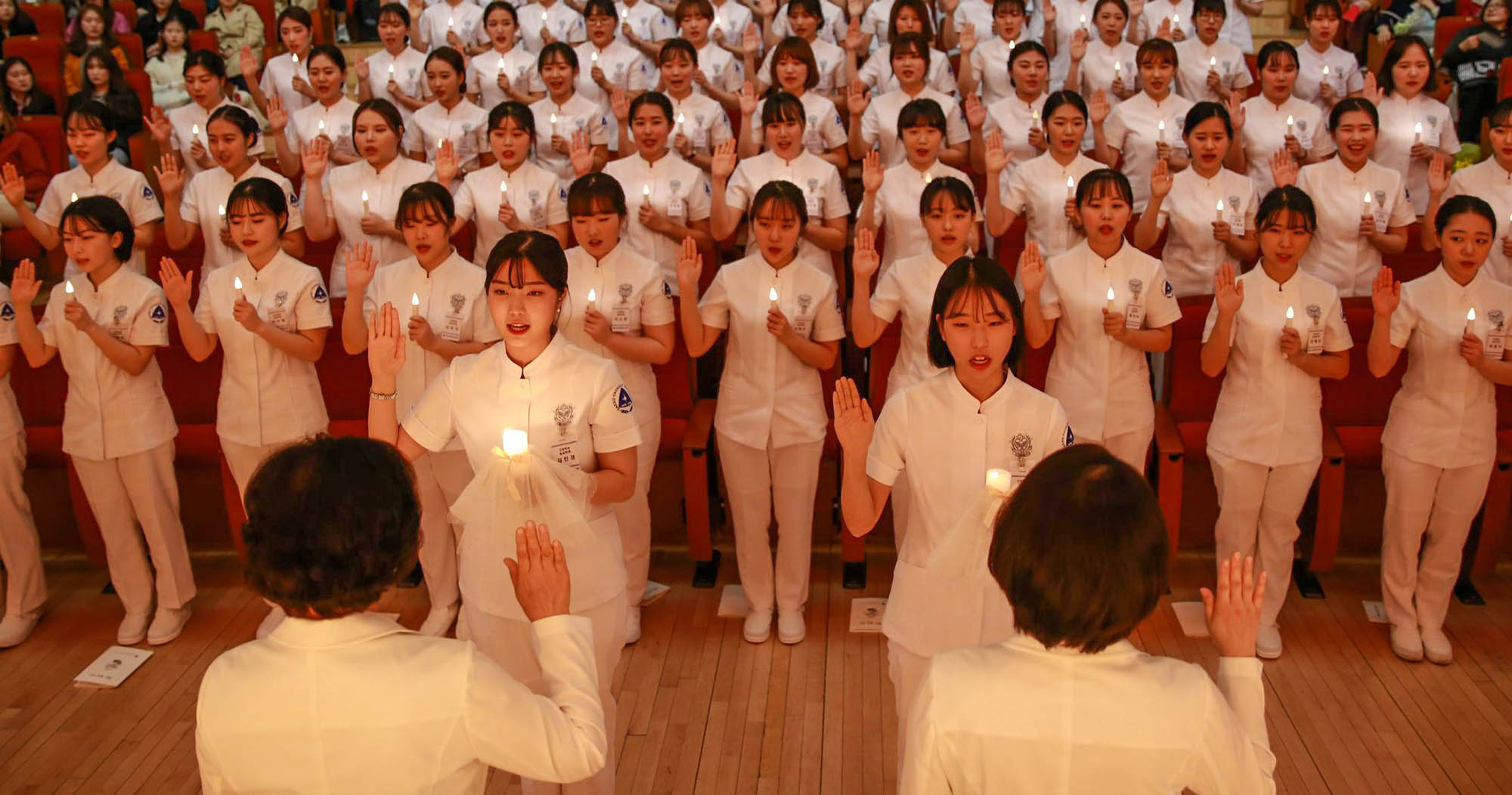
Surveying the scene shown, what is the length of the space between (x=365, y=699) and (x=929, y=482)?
125 centimetres

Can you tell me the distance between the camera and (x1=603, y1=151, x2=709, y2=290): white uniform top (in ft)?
13.9

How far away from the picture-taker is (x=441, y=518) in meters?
3.57

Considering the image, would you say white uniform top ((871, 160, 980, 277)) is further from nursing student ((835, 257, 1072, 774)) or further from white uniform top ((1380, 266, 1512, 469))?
nursing student ((835, 257, 1072, 774))

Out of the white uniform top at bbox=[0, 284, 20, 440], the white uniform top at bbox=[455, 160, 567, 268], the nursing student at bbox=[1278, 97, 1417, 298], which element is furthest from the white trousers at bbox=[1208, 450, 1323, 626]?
the white uniform top at bbox=[0, 284, 20, 440]

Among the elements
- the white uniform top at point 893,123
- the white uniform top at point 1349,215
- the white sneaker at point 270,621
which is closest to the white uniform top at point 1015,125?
the white uniform top at point 893,123

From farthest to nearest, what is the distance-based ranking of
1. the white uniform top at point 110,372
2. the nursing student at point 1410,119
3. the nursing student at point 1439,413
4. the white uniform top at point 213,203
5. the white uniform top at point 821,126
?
the white uniform top at point 821,126
the nursing student at point 1410,119
the white uniform top at point 213,203
the white uniform top at point 110,372
the nursing student at point 1439,413

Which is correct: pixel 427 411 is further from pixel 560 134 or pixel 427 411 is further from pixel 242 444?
pixel 560 134

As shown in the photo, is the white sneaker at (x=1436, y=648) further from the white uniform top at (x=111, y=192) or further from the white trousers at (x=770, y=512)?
the white uniform top at (x=111, y=192)

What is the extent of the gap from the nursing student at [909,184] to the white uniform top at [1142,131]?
1.00 meters

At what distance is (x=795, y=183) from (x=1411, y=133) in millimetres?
2429

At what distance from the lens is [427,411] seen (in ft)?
7.81

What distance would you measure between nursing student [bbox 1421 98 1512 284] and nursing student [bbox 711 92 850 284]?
193 centimetres

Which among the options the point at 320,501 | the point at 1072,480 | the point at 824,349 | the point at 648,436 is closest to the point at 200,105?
the point at 648,436

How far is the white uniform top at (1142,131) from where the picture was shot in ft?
15.9
